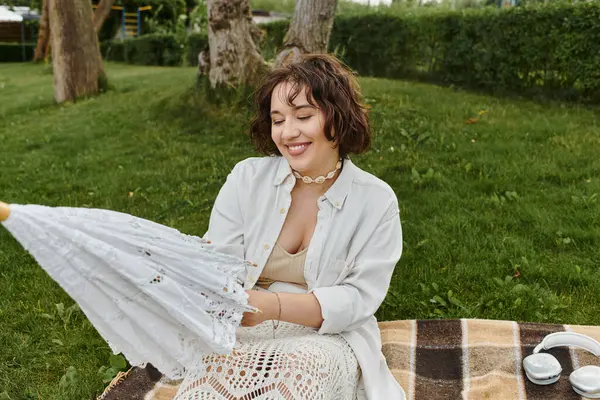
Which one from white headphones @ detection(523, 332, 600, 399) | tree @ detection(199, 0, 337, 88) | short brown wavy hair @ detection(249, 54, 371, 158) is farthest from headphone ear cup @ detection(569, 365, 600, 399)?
tree @ detection(199, 0, 337, 88)

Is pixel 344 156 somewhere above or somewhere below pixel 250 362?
above

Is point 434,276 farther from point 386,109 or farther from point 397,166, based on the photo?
point 386,109

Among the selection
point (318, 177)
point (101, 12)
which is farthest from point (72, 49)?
point (318, 177)

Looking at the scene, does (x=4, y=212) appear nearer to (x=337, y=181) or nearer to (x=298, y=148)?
(x=298, y=148)

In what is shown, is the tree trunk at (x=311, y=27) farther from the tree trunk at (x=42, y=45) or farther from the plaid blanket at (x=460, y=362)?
the tree trunk at (x=42, y=45)

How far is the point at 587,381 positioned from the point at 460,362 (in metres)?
0.60

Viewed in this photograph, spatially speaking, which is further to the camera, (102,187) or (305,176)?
(102,187)

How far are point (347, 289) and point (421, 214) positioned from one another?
2.63m

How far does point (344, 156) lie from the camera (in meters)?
2.73

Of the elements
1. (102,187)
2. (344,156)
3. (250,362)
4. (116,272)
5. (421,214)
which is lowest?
(102,187)

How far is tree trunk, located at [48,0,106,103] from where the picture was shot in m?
11.6

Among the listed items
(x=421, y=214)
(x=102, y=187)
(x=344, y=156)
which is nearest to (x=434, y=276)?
(x=421, y=214)

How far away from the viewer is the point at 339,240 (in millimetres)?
2561

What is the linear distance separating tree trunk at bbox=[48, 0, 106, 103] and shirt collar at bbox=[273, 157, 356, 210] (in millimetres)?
10233
